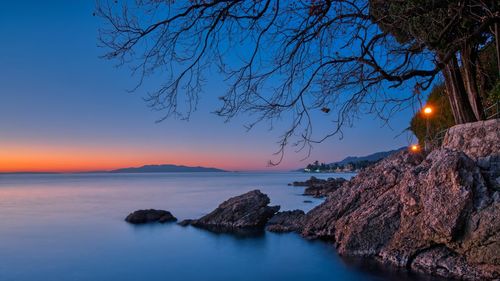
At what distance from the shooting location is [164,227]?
58.2ft

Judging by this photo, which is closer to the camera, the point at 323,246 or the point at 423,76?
the point at 423,76

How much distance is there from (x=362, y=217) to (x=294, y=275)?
2.39 m

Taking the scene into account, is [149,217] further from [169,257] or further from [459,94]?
[459,94]

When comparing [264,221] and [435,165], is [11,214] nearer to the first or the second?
[264,221]

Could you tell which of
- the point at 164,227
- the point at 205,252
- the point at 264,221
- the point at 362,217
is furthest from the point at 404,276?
the point at 164,227

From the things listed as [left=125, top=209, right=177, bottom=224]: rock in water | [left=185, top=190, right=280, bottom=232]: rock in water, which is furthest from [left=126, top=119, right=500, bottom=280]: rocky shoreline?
[left=125, top=209, right=177, bottom=224]: rock in water

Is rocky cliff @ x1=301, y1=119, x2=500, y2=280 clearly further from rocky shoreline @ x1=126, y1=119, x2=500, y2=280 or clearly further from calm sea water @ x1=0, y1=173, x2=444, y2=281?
calm sea water @ x1=0, y1=173, x2=444, y2=281

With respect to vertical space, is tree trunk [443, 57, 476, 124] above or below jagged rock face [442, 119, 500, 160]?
above

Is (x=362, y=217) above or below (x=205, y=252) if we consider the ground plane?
above

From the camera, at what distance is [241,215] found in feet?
55.7

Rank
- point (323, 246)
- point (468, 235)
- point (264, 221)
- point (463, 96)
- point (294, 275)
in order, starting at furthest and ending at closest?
1. point (264, 221)
2. point (323, 246)
3. point (463, 96)
4. point (294, 275)
5. point (468, 235)

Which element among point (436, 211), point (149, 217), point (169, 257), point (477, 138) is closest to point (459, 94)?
point (477, 138)

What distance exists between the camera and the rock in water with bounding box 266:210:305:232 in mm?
15500

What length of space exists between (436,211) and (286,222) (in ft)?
28.5
